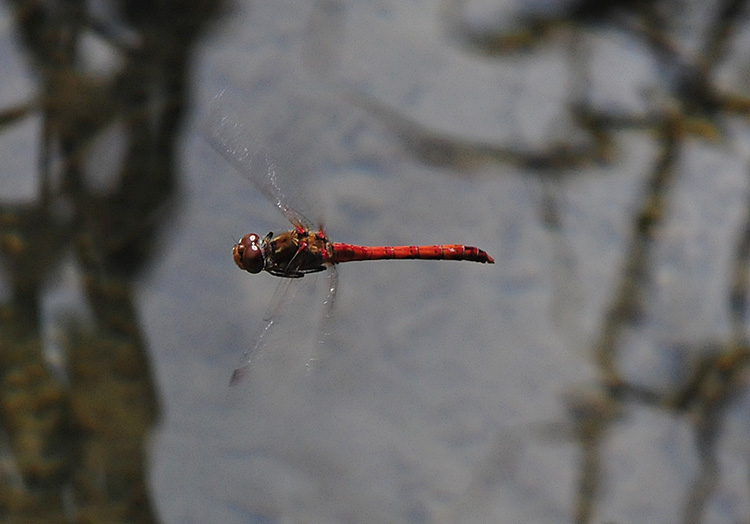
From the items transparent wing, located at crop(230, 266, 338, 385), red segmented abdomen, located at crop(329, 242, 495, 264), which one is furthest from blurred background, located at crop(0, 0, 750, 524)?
red segmented abdomen, located at crop(329, 242, 495, 264)

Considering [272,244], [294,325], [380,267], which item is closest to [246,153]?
[272,244]

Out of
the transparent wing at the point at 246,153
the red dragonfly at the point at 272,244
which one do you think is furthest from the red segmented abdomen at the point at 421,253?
the transparent wing at the point at 246,153

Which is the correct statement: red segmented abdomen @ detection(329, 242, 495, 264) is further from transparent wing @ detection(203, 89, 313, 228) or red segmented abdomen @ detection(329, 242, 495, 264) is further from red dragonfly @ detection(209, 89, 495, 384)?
transparent wing @ detection(203, 89, 313, 228)

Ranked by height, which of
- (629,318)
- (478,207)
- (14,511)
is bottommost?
(14,511)

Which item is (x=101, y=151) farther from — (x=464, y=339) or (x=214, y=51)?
(x=464, y=339)

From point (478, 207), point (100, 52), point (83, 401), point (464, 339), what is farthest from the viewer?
point (100, 52)

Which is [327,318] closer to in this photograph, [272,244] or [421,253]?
[272,244]

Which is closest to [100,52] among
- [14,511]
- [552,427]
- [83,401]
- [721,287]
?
[83,401]
